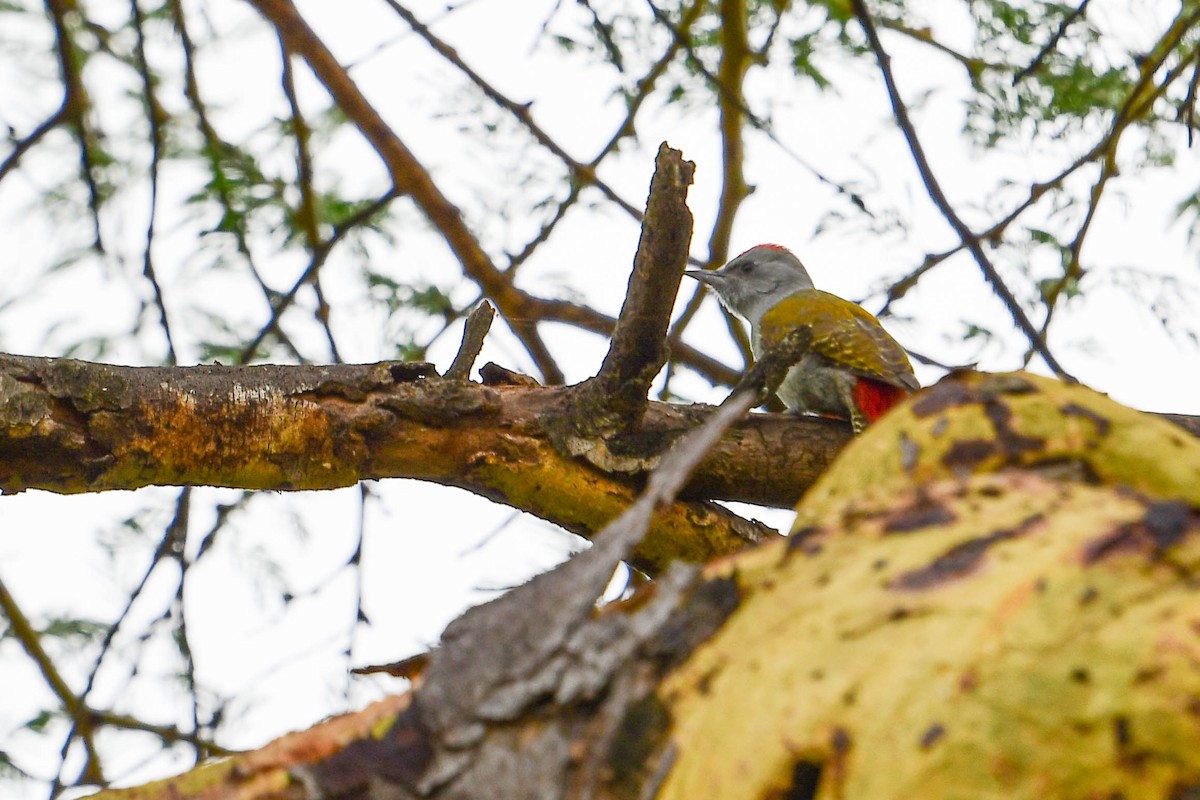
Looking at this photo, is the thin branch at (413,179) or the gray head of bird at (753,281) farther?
the gray head of bird at (753,281)

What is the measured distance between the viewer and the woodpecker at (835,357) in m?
4.32

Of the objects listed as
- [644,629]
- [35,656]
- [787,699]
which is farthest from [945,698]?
[35,656]

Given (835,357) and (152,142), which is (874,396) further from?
(152,142)

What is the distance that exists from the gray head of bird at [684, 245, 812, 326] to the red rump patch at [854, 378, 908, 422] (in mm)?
954

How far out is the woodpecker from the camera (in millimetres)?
4320

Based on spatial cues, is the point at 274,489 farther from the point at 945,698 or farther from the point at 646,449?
the point at 945,698

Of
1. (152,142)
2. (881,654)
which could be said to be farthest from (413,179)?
(881,654)

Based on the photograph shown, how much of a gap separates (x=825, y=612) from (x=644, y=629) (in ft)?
0.65

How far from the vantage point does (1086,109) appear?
455 cm

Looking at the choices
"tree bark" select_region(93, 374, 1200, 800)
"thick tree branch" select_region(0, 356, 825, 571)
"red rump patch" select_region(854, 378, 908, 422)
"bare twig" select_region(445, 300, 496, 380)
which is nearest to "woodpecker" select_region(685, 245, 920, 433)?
"red rump patch" select_region(854, 378, 908, 422)

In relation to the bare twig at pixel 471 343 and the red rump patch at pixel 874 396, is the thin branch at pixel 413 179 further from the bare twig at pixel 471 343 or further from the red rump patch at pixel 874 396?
the bare twig at pixel 471 343

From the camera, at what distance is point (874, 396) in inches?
170

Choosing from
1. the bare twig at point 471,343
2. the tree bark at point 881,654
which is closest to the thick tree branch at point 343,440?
the bare twig at point 471,343

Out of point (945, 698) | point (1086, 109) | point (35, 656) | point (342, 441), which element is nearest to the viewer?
point (945, 698)
